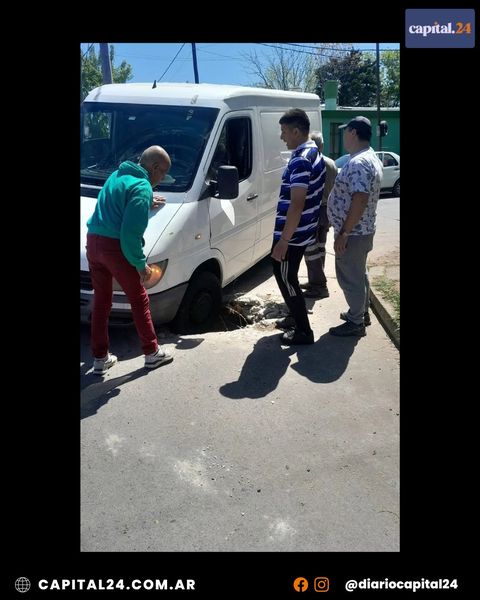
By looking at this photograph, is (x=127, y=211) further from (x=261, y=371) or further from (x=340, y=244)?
(x=340, y=244)

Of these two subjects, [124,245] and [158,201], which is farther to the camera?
[158,201]

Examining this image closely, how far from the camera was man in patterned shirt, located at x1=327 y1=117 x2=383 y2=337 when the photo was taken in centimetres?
460

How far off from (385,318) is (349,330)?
0.58 m

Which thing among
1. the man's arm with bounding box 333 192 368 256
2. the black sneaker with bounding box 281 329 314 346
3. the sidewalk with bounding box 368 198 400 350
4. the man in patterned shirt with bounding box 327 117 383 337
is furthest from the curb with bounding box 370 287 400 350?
the man's arm with bounding box 333 192 368 256

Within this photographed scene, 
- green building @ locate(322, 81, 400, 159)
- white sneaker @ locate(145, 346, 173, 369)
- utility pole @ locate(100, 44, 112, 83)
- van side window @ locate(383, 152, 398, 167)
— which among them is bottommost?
white sneaker @ locate(145, 346, 173, 369)

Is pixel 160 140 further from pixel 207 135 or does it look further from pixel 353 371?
pixel 353 371

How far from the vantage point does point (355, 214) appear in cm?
460

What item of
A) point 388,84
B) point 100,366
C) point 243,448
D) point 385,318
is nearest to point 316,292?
Result: point 385,318

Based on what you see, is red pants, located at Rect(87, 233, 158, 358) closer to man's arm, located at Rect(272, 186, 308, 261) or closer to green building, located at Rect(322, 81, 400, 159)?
man's arm, located at Rect(272, 186, 308, 261)

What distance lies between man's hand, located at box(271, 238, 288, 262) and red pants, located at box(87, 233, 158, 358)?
1.17 m

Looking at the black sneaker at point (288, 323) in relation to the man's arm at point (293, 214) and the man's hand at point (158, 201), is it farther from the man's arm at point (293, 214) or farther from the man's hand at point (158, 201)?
the man's hand at point (158, 201)

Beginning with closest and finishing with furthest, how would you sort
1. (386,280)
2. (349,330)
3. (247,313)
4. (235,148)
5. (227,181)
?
(227,181) < (349,330) < (235,148) < (247,313) < (386,280)

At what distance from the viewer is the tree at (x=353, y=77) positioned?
4328cm
